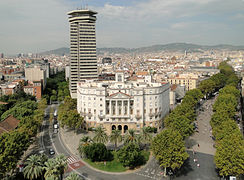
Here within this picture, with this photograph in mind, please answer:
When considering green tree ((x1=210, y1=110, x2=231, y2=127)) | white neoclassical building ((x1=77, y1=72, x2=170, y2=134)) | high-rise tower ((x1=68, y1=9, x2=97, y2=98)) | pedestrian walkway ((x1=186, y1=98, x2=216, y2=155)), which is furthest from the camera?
high-rise tower ((x1=68, y1=9, x2=97, y2=98))

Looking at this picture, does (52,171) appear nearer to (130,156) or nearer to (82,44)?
(130,156)

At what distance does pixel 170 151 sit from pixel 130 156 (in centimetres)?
1116

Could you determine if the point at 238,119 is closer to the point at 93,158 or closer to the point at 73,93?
the point at 93,158

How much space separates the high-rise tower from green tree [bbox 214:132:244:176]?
115531 mm

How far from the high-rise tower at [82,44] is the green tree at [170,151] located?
106072mm

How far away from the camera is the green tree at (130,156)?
61312 mm

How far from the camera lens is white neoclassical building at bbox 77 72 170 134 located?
91.1 metres

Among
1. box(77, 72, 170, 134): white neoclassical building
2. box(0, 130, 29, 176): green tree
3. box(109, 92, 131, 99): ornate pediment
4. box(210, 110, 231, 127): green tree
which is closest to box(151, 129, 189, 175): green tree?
box(210, 110, 231, 127): green tree

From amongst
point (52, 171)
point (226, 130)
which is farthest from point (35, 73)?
point (226, 130)

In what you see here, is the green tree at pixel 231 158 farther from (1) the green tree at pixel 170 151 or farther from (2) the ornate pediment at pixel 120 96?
(2) the ornate pediment at pixel 120 96

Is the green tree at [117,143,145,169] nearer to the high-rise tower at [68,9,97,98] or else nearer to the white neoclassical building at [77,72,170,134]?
the white neoclassical building at [77,72,170,134]

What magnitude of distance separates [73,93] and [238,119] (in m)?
105

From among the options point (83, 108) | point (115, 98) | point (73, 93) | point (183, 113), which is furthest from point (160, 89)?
point (73, 93)

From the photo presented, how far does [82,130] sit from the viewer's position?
9662cm
